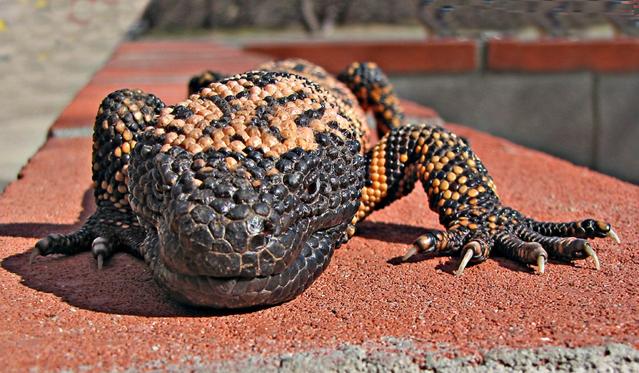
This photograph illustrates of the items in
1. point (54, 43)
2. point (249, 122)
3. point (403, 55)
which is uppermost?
point (249, 122)

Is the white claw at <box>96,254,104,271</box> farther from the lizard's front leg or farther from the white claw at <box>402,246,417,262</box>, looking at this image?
the white claw at <box>402,246,417,262</box>

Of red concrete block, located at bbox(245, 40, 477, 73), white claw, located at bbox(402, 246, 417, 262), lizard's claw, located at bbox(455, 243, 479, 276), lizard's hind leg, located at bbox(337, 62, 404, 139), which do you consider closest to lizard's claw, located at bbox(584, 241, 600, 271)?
lizard's claw, located at bbox(455, 243, 479, 276)

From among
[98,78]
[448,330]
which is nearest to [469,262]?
[448,330]

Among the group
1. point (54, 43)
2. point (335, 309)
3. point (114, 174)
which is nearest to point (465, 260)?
point (335, 309)

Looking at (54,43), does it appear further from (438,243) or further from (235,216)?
(235,216)

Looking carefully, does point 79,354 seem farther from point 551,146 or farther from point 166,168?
point 551,146

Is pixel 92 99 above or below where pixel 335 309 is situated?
below

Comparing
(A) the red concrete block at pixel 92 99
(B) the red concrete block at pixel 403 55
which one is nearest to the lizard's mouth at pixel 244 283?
(A) the red concrete block at pixel 92 99

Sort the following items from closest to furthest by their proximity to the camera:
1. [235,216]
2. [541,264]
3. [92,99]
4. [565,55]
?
[235,216] < [541,264] < [92,99] < [565,55]
